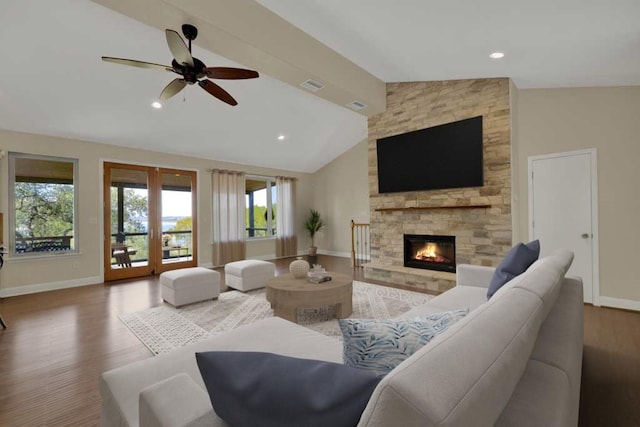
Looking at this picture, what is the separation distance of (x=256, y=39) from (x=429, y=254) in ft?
13.2

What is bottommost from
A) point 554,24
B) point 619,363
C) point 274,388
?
point 619,363

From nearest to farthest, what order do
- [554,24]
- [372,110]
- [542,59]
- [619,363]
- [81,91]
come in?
[619,363]
[554,24]
[542,59]
[81,91]
[372,110]

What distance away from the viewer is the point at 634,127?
3402 millimetres

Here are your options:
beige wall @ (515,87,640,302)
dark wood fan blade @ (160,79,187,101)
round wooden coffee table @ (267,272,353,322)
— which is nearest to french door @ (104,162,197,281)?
dark wood fan blade @ (160,79,187,101)

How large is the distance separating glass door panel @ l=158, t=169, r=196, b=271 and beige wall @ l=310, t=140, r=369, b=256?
3282mm

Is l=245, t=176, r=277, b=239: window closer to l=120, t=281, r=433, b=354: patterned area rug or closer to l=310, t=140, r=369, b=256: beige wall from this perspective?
l=310, t=140, r=369, b=256: beige wall

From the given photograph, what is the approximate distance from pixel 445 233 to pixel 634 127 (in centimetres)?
248

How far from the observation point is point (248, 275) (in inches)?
175

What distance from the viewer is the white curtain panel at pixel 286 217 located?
26.9 ft

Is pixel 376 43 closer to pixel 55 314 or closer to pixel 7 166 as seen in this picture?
pixel 55 314

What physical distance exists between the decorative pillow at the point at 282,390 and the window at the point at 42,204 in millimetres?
5948

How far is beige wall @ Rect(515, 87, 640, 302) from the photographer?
342 cm

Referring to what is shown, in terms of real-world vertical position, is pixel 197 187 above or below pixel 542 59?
below

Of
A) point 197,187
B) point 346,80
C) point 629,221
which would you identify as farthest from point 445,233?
point 197,187
